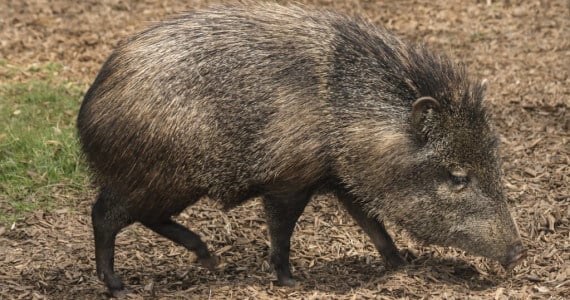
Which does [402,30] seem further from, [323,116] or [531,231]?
[323,116]

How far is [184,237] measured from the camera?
239 inches

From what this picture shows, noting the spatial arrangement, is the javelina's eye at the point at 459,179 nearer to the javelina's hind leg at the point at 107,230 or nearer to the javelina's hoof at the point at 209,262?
the javelina's hoof at the point at 209,262

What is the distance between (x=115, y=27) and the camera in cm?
1067

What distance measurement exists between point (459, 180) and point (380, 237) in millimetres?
817

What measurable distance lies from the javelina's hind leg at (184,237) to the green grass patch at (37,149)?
1401 millimetres

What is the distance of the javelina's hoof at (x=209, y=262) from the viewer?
614cm

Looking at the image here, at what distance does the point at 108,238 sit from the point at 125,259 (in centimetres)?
59

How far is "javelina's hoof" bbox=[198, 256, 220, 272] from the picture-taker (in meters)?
6.14

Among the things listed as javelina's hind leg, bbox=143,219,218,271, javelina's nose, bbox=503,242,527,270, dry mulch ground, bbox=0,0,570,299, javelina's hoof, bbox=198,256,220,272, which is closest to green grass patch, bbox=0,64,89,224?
dry mulch ground, bbox=0,0,570,299

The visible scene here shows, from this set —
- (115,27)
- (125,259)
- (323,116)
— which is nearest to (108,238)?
(125,259)

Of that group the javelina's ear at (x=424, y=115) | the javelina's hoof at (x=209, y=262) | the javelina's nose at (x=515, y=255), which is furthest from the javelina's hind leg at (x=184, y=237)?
the javelina's nose at (x=515, y=255)

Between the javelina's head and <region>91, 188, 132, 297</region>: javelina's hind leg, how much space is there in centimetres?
172

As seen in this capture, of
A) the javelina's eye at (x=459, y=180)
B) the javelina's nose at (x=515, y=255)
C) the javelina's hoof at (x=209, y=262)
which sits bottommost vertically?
the javelina's hoof at (x=209, y=262)

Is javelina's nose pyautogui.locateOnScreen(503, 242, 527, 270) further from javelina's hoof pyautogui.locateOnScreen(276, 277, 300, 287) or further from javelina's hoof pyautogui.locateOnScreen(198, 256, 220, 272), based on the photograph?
javelina's hoof pyautogui.locateOnScreen(198, 256, 220, 272)
